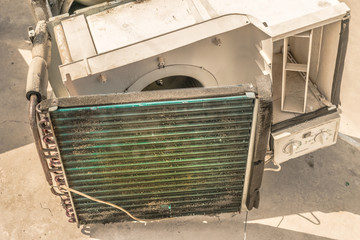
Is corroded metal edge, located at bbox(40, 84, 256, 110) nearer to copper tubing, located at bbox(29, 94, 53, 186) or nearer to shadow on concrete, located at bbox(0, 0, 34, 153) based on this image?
copper tubing, located at bbox(29, 94, 53, 186)

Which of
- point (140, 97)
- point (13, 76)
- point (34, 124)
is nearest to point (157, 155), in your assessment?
point (140, 97)

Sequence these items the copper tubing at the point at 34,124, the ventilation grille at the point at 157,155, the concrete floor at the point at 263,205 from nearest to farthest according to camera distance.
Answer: the copper tubing at the point at 34,124 → the ventilation grille at the point at 157,155 → the concrete floor at the point at 263,205

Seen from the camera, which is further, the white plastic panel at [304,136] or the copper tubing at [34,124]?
the white plastic panel at [304,136]

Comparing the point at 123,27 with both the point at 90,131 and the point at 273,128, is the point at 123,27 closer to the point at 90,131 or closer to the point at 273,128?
the point at 90,131

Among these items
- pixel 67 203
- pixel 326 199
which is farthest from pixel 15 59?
pixel 326 199

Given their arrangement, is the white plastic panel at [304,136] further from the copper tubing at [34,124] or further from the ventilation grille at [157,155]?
the copper tubing at [34,124]

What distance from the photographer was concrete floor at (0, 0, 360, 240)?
543 centimetres

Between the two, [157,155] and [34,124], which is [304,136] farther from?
[34,124]

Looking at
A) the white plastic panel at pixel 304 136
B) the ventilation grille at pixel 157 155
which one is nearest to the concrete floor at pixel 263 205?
the ventilation grille at pixel 157 155

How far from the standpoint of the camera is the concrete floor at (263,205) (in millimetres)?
5430

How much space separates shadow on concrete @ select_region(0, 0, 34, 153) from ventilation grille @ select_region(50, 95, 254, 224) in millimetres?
1826

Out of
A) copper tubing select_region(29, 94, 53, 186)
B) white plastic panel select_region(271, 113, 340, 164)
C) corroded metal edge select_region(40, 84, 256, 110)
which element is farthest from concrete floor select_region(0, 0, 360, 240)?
corroded metal edge select_region(40, 84, 256, 110)

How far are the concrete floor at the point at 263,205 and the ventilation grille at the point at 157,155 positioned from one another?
0.25m

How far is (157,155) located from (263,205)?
161 centimetres
